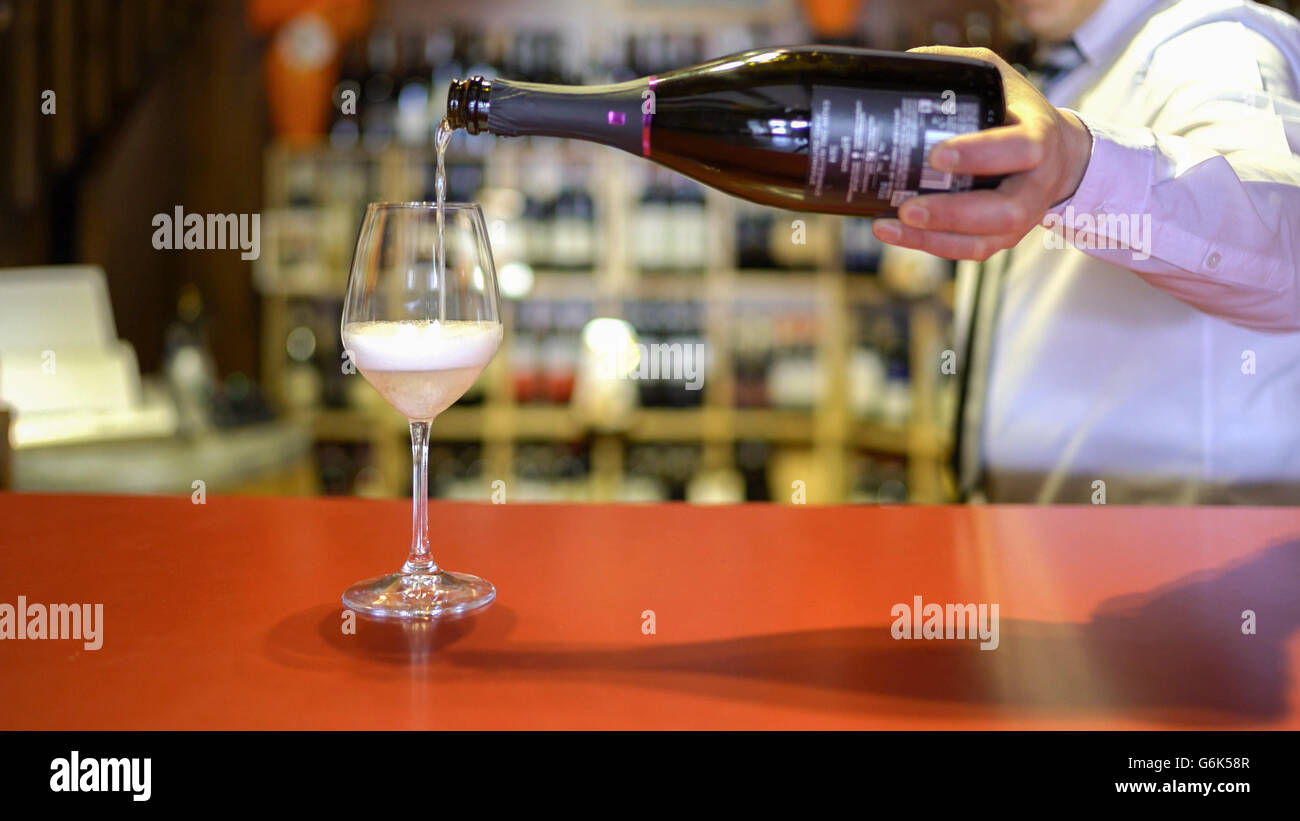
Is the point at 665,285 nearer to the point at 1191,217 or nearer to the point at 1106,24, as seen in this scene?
the point at 1106,24

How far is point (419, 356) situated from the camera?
733mm

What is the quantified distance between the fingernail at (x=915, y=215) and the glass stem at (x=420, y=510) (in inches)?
13.4

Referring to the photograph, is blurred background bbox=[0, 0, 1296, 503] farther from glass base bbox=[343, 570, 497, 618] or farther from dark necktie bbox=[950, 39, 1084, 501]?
glass base bbox=[343, 570, 497, 618]

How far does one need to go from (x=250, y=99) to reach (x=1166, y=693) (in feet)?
12.6

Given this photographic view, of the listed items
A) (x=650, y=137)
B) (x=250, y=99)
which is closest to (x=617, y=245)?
(x=250, y=99)

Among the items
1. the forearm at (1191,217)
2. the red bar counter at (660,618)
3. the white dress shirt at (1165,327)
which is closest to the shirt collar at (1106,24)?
the white dress shirt at (1165,327)

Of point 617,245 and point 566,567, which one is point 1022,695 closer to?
point 566,567

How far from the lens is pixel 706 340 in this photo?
3.52m

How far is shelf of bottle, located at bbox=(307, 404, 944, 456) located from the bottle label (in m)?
2.66

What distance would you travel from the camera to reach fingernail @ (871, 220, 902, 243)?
2.42ft

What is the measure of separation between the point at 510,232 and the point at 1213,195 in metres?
2.69

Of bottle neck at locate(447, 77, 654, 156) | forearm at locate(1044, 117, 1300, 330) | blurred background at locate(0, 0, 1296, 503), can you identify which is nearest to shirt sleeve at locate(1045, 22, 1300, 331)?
forearm at locate(1044, 117, 1300, 330)

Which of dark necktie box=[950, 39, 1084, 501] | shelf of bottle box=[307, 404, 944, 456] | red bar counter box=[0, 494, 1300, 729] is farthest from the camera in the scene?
shelf of bottle box=[307, 404, 944, 456]

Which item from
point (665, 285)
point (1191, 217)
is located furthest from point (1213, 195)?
point (665, 285)
